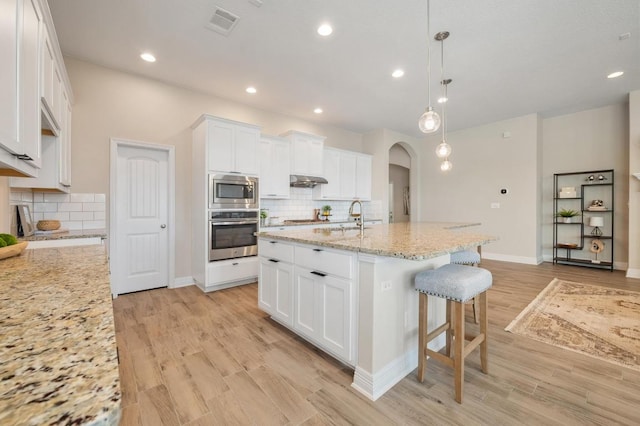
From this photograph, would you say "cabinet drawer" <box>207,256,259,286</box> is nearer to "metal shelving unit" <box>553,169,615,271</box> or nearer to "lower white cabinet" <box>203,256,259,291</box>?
"lower white cabinet" <box>203,256,259,291</box>

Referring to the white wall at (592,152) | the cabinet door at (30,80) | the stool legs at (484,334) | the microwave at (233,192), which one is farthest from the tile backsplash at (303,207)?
the stool legs at (484,334)

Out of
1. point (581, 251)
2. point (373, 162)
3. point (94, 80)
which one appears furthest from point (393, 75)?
point (581, 251)

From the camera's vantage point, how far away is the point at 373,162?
6.33 metres

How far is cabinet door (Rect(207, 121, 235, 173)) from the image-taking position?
3.72 metres

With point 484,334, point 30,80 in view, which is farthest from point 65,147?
point 484,334

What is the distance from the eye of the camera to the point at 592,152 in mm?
5141

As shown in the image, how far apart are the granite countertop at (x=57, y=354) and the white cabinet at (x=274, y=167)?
3.57 m

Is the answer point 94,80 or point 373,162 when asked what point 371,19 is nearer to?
point 94,80

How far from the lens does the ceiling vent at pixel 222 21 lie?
2.51 metres

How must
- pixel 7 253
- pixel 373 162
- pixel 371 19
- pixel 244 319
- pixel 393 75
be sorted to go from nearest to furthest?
pixel 7 253
pixel 371 19
pixel 244 319
pixel 393 75
pixel 373 162

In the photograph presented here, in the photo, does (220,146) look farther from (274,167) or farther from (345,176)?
(345,176)

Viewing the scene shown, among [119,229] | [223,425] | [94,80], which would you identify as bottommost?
[223,425]

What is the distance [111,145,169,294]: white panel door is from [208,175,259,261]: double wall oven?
75 centimetres

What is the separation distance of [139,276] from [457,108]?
579cm
